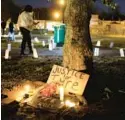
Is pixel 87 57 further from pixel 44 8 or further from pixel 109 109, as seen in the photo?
pixel 44 8

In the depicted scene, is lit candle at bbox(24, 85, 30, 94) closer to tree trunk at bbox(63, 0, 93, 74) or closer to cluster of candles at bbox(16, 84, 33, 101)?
cluster of candles at bbox(16, 84, 33, 101)

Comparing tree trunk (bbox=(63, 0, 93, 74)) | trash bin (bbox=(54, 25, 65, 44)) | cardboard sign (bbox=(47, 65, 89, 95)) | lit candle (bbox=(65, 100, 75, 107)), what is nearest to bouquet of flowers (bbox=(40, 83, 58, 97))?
cardboard sign (bbox=(47, 65, 89, 95))

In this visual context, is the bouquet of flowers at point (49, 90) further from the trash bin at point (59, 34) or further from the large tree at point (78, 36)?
the trash bin at point (59, 34)

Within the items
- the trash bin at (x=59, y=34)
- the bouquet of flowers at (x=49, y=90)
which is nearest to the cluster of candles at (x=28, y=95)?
the bouquet of flowers at (x=49, y=90)

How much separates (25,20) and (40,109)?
8.54 metres

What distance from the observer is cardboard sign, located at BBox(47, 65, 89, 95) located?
838 centimetres

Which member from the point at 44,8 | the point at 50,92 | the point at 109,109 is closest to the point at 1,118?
the point at 50,92

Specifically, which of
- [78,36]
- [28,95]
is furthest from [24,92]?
[78,36]

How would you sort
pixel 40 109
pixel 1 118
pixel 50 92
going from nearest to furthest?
pixel 1 118
pixel 40 109
pixel 50 92

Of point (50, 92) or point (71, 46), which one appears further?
point (71, 46)

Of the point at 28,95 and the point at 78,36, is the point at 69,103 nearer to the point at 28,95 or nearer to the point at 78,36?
the point at 28,95

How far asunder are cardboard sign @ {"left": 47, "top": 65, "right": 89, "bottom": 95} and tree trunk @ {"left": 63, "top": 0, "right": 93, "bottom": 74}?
0.49 meters

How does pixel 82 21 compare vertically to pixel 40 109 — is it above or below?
above

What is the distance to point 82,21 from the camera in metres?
8.99
